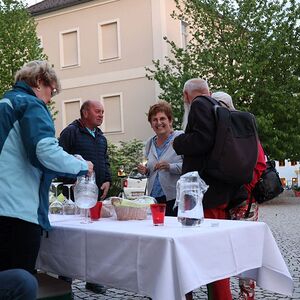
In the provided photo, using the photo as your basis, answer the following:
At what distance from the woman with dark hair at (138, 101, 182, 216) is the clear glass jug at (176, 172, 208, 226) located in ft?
4.14

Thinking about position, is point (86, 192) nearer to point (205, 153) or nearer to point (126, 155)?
point (205, 153)

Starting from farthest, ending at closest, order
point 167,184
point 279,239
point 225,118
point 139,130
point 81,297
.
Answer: point 139,130 → point 279,239 → point 81,297 → point 167,184 → point 225,118

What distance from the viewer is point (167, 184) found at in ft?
14.0

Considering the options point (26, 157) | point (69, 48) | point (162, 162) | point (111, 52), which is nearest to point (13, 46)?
point (111, 52)

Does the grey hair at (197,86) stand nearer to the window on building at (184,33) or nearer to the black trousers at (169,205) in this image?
the black trousers at (169,205)

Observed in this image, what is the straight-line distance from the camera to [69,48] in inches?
943

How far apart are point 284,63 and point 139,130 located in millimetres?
6790

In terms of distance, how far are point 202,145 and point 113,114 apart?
19.6 metres

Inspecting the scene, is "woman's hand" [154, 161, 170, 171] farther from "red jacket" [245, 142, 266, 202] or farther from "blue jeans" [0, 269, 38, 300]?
"blue jeans" [0, 269, 38, 300]

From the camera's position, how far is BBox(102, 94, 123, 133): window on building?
22.6m

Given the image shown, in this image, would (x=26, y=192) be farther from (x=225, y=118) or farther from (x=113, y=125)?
(x=113, y=125)

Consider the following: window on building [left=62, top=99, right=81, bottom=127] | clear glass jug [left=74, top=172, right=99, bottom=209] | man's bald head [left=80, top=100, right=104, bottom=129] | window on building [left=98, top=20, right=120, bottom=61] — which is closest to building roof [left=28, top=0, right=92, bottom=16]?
window on building [left=98, top=20, right=120, bottom=61]

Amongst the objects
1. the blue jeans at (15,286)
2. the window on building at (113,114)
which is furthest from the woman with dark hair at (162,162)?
the window on building at (113,114)

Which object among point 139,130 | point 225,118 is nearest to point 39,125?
point 225,118
